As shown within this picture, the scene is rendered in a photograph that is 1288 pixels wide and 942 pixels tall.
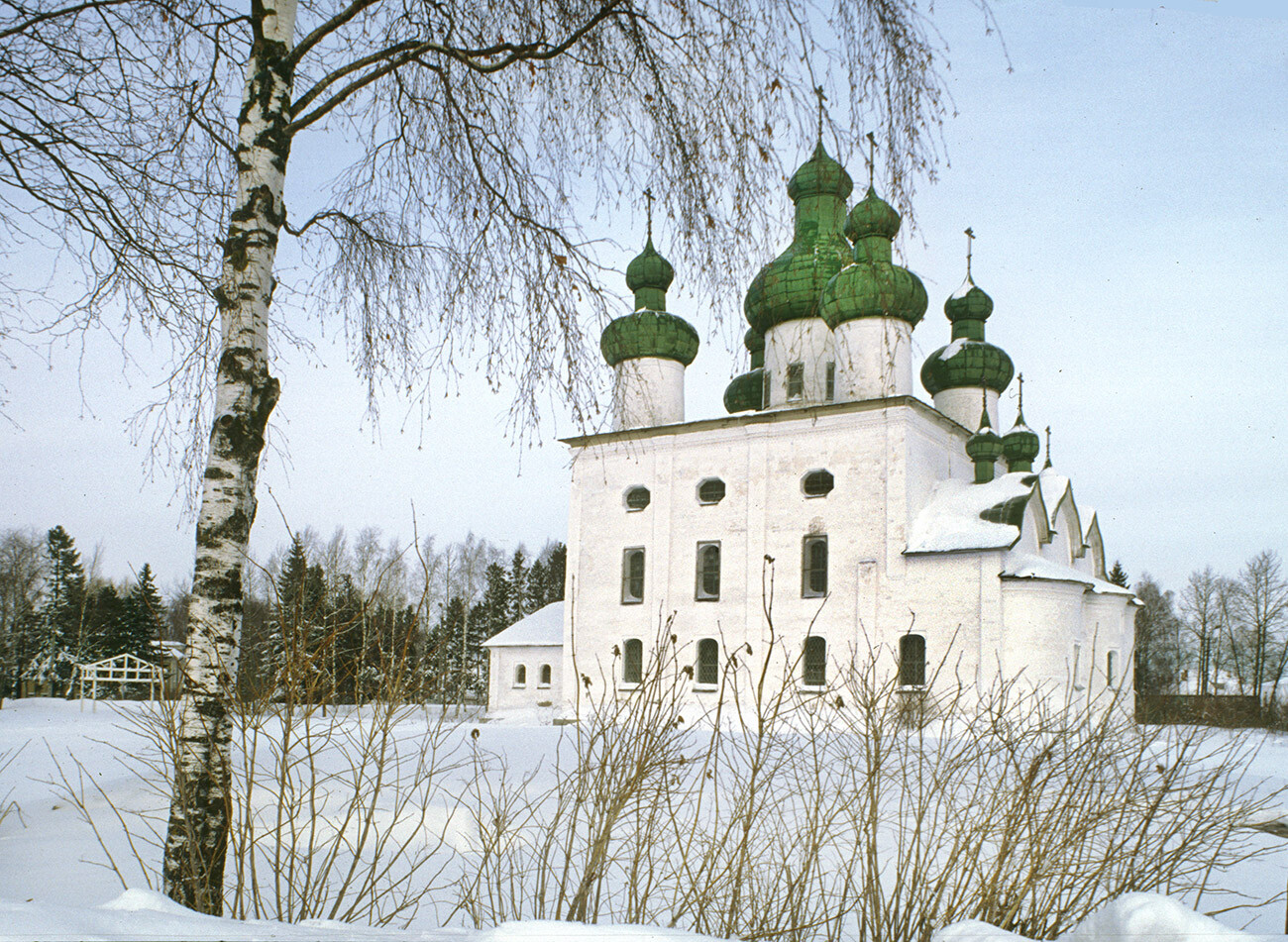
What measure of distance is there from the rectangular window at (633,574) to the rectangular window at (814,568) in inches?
152

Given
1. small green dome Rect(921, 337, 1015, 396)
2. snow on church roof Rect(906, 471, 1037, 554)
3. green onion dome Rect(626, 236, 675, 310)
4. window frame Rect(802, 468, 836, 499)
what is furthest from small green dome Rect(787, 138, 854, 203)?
small green dome Rect(921, 337, 1015, 396)

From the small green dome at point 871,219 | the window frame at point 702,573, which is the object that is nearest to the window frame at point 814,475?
the window frame at point 702,573

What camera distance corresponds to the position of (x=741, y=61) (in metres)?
3.85

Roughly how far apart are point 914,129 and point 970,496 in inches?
652

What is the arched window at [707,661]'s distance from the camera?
20.1m

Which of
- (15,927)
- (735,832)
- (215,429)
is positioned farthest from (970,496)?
(15,927)

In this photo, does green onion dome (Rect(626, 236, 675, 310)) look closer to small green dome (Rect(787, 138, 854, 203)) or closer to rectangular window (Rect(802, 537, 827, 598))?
rectangular window (Rect(802, 537, 827, 598))

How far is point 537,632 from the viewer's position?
25516 millimetres

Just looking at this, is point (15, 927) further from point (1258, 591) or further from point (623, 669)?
point (1258, 591)

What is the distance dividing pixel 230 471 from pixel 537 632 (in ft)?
72.3

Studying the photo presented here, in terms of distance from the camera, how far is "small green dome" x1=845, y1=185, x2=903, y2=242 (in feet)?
12.6

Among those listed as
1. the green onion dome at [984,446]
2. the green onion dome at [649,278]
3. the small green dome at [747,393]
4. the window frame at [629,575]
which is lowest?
the window frame at [629,575]

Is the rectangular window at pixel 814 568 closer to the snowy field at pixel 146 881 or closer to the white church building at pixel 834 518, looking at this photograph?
the white church building at pixel 834 518

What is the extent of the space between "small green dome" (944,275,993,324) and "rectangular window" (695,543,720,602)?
8.37 meters
